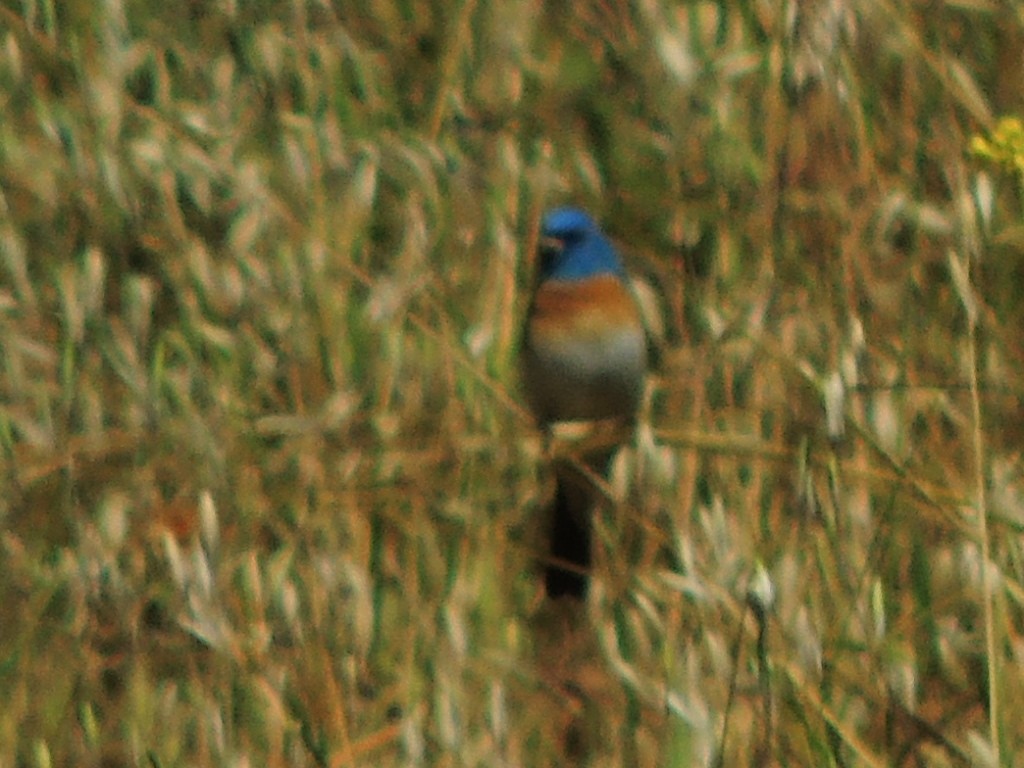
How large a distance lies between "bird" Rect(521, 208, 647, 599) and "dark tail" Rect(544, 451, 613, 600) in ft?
0.77

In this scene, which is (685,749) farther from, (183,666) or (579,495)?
(579,495)

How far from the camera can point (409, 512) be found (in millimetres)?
1533

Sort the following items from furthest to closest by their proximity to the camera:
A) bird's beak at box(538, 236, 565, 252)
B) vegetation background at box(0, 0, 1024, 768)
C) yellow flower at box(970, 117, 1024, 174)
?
1. bird's beak at box(538, 236, 565, 252)
2. vegetation background at box(0, 0, 1024, 768)
3. yellow flower at box(970, 117, 1024, 174)

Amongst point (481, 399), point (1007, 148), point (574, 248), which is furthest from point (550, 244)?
point (1007, 148)

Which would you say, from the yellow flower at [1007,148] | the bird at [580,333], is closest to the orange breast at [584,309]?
the bird at [580,333]

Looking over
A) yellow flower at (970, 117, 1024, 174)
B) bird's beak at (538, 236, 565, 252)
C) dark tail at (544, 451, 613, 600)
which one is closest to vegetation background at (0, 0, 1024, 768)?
yellow flower at (970, 117, 1024, 174)

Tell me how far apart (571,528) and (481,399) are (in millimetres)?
472

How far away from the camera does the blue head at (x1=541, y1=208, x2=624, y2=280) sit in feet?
7.50

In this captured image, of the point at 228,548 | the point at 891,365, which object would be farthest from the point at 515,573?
the point at 891,365

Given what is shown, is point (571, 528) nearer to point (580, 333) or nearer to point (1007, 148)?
point (580, 333)

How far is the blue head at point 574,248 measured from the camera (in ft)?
7.50

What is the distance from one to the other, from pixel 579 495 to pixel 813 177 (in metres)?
0.45

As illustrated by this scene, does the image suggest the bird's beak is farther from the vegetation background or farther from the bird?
the vegetation background

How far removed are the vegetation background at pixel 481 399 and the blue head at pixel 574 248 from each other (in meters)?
0.33
